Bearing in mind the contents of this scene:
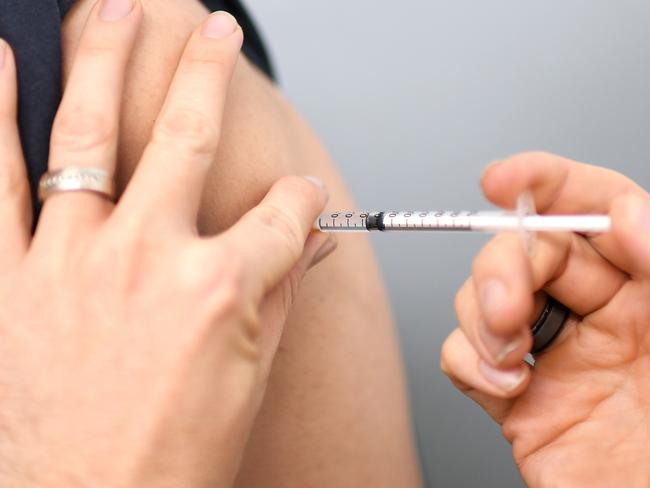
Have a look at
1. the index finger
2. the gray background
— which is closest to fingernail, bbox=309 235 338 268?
the index finger

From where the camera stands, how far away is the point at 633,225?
683 millimetres

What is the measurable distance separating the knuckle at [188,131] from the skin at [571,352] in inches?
12.8

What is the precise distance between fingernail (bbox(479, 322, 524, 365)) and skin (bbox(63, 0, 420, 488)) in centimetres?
31

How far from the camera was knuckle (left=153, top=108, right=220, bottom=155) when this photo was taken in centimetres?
76

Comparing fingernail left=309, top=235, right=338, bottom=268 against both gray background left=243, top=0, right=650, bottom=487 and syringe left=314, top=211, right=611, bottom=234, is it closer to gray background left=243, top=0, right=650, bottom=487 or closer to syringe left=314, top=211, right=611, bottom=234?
syringe left=314, top=211, right=611, bottom=234

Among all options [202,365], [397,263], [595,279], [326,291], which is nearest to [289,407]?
[326,291]

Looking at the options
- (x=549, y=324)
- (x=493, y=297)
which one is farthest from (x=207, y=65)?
(x=549, y=324)

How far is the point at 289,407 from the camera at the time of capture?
0.95 metres

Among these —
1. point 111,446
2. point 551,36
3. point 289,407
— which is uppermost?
point 551,36

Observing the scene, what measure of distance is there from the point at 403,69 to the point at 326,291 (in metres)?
0.86

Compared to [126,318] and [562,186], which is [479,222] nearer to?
[562,186]

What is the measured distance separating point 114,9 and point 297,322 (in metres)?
0.49

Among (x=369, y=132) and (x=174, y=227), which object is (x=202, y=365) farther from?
(x=369, y=132)

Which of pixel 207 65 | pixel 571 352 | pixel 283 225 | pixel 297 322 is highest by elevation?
pixel 207 65
